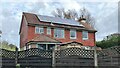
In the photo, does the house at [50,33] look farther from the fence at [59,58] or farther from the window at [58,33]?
the fence at [59,58]

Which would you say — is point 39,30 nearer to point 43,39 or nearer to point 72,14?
point 43,39

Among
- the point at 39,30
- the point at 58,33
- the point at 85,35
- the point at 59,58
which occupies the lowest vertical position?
the point at 59,58

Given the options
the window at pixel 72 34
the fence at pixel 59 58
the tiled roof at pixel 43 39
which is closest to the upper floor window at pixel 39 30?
the tiled roof at pixel 43 39

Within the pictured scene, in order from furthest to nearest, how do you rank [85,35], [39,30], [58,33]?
[85,35] → [58,33] → [39,30]

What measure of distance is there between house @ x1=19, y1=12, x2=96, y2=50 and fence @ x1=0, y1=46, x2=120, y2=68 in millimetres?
15180

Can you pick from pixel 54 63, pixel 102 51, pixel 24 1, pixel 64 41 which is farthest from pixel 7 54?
pixel 64 41

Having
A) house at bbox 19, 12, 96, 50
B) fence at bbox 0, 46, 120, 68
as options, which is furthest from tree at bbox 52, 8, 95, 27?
fence at bbox 0, 46, 120, 68

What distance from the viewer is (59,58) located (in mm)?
7504

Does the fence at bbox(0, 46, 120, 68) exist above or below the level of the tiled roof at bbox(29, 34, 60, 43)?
below

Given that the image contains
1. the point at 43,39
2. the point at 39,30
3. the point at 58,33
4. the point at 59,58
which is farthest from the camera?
the point at 58,33

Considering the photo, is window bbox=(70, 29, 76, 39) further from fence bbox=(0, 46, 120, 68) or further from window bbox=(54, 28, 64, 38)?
fence bbox=(0, 46, 120, 68)

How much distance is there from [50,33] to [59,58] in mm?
18633

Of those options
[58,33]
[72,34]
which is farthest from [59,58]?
[72,34]

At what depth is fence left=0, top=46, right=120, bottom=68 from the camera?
729cm
